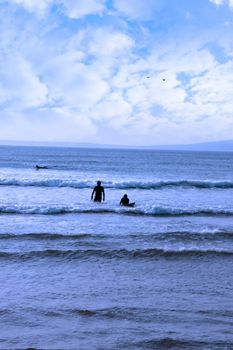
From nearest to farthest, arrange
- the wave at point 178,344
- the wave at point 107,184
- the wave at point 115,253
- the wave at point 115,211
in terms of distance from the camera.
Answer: the wave at point 178,344, the wave at point 115,253, the wave at point 115,211, the wave at point 107,184

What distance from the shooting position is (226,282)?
31.8 ft

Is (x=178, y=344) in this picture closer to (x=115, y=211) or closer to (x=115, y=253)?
(x=115, y=253)

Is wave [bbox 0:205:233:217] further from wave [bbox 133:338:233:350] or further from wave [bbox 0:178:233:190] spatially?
wave [bbox 133:338:233:350]

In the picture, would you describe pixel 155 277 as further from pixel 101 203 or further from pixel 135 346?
pixel 101 203

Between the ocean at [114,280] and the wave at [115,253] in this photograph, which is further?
the wave at [115,253]

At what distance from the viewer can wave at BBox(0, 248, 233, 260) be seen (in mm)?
11766

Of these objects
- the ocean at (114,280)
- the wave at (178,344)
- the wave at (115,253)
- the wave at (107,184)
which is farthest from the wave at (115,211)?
the wave at (178,344)

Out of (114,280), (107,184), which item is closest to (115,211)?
(114,280)

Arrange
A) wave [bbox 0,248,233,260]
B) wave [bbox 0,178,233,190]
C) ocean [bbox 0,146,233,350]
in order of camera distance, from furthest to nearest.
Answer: wave [bbox 0,178,233,190], wave [bbox 0,248,233,260], ocean [bbox 0,146,233,350]

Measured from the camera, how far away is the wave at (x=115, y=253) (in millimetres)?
11766

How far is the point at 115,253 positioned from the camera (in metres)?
12.2

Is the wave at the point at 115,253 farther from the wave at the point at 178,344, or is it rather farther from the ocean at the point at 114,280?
the wave at the point at 178,344

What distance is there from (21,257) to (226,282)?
518cm

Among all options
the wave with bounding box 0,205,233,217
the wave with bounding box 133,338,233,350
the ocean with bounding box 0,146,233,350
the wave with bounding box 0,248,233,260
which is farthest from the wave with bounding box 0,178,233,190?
the wave with bounding box 133,338,233,350
